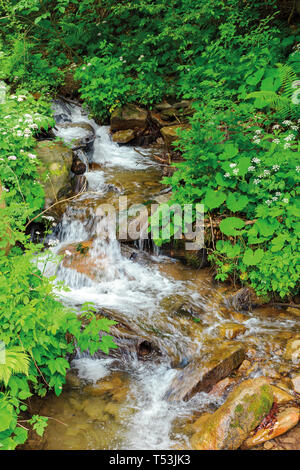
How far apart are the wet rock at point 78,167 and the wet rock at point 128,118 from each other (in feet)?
7.58

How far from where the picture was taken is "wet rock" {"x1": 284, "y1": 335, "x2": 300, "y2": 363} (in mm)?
3531

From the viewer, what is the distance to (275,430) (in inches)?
104

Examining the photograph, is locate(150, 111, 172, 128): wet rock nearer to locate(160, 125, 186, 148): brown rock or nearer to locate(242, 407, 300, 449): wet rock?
locate(160, 125, 186, 148): brown rock

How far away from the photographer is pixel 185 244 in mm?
5008

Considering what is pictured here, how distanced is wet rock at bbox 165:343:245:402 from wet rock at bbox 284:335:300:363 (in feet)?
1.73

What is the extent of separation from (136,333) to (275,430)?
1.85 meters

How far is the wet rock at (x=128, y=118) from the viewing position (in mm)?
8664

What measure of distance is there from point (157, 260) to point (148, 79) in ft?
20.2

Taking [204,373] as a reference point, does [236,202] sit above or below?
above

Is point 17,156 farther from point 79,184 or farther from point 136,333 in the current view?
point 136,333

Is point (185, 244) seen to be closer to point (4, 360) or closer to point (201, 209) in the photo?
point (201, 209)

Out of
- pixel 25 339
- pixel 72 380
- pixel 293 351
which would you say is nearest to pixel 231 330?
pixel 293 351

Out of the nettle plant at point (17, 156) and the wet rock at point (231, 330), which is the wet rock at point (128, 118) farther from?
the wet rock at point (231, 330)
